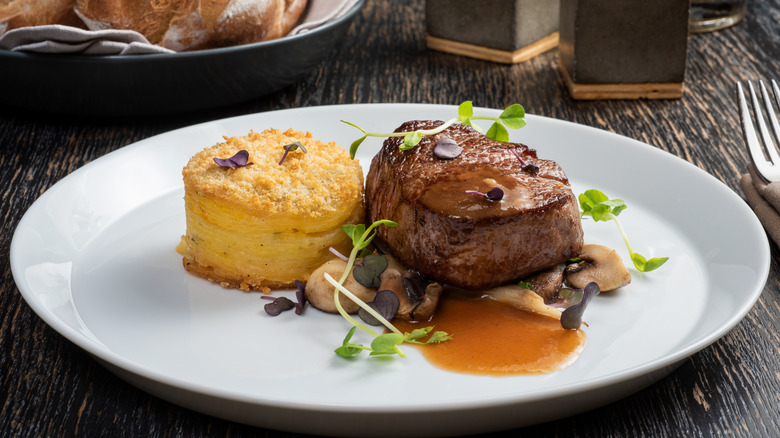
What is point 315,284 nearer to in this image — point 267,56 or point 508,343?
point 508,343

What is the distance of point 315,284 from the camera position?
2.22 meters

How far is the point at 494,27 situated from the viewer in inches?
166

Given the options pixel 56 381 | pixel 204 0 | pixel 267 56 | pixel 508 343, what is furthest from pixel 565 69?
pixel 56 381

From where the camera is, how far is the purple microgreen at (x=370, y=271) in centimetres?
222

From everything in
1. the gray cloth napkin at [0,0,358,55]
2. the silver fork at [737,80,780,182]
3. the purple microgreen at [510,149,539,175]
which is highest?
the gray cloth napkin at [0,0,358,55]

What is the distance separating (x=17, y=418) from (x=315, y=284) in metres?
0.82

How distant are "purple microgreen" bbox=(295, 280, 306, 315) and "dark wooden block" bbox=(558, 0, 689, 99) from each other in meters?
2.11

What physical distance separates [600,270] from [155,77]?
210 cm

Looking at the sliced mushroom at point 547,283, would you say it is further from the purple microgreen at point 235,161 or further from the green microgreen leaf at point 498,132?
the purple microgreen at point 235,161

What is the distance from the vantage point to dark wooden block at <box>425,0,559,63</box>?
13.4 feet

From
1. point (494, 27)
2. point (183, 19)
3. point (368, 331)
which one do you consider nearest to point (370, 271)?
point (368, 331)

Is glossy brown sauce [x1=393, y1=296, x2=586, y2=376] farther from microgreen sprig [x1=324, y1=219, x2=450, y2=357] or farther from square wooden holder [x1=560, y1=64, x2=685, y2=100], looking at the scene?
square wooden holder [x1=560, y1=64, x2=685, y2=100]

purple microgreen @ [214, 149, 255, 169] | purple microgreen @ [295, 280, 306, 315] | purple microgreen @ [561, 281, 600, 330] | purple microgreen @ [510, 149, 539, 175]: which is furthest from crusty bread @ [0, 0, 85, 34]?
purple microgreen @ [561, 281, 600, 330]

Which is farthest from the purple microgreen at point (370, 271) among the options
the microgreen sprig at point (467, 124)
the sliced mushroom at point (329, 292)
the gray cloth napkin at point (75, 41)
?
the gray cloth napkin at point (75, 41)
